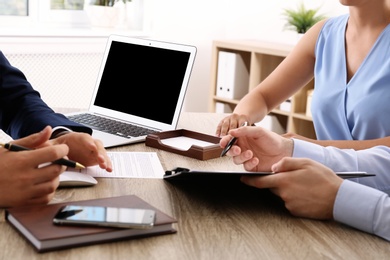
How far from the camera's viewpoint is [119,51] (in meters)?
2.09

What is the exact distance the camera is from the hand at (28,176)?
1.16m

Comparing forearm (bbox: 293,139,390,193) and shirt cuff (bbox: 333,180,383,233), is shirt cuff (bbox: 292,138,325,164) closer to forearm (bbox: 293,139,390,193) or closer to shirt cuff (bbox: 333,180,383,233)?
forearm (bbox: 293,139,390,193)

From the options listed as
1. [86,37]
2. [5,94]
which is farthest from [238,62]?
[5,94]

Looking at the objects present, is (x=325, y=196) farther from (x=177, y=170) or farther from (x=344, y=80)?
(x=344, y=80)

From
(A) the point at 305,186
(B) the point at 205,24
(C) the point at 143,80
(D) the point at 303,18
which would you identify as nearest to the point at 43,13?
(B) the point at 205,24

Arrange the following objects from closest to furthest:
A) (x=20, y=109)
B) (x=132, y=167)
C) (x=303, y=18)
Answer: (x=132, y=167) < (x=20, y=109) < (x=303, y=18)

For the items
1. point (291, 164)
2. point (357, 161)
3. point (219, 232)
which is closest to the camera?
point (219, 232)

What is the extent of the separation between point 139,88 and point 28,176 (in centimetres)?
88

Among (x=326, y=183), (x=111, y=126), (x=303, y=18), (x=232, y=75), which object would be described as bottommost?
(x=232, y=75)

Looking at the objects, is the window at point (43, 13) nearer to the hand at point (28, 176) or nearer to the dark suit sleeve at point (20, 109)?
the dark suit sleeve at point (20, 109)

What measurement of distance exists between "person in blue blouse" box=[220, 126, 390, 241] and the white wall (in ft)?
9.15

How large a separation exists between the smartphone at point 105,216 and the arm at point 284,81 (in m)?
1.01

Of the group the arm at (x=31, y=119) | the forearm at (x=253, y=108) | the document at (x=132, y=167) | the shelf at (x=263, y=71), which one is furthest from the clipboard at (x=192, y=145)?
the shelf at (x=263, y=71)

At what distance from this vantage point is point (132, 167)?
5.00 feet
